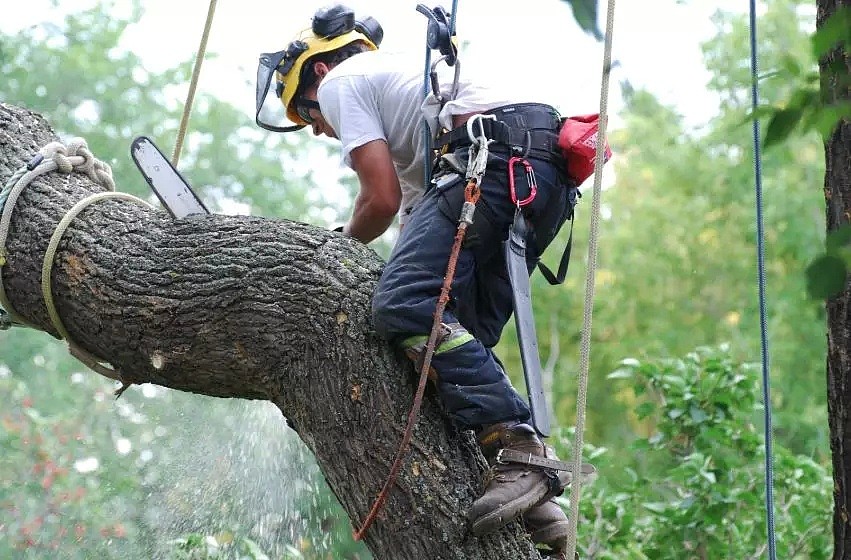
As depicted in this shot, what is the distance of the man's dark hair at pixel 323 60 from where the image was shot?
3307 millimetres

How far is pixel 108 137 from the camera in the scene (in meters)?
11.2

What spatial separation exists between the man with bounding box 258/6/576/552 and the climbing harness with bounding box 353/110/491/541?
2.3 inches

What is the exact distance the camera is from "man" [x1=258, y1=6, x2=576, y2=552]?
246 cm

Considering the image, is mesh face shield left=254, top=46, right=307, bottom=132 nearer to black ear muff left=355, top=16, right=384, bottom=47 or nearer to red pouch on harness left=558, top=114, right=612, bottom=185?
black ear muff left=355, top=16, right=384, bottom=47

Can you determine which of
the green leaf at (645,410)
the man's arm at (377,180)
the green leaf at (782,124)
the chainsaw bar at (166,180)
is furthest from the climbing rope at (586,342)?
the green leaf at (645,410)

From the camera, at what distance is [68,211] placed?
9.71 ft

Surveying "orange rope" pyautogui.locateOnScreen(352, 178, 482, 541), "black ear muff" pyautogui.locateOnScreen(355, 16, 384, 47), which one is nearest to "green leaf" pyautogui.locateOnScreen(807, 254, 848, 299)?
"orange rope" pyautogui.locateOnScreen(352, 178, 482, 541)

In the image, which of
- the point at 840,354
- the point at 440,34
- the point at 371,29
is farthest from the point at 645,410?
the point at 840,354

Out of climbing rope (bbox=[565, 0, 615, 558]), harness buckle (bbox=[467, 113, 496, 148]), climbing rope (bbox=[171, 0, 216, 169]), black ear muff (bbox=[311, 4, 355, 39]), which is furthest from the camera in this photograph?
climbing rope (bbox=[171, 0, 216, 169])

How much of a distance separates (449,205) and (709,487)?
1986 mm

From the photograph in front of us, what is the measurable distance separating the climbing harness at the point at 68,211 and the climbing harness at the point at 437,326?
881 millimetres

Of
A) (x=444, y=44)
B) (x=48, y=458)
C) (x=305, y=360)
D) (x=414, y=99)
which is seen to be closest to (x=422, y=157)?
(x=414, y=99)

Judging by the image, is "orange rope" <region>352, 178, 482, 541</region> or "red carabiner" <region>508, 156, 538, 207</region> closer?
"orange rope" <region>352, 178, 482, 541</region>

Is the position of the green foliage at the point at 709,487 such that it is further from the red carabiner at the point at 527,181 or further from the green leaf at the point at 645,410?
the red carabiner at the point at 527,181
